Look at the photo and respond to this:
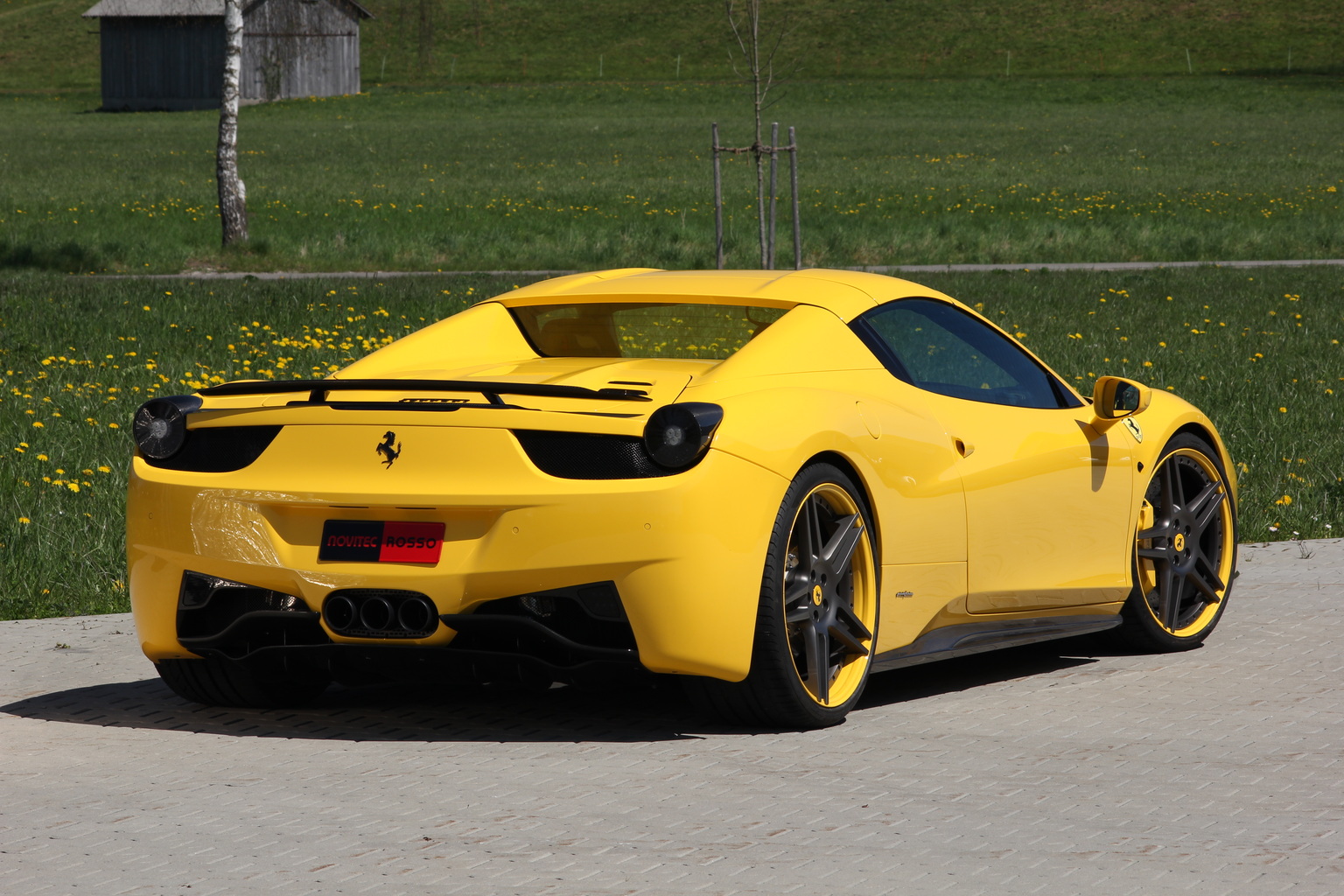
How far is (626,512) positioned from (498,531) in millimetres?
331

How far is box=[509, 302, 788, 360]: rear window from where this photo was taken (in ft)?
19.7

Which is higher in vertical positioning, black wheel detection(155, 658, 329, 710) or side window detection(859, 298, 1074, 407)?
side window detection(859, 298, 1074, 407)

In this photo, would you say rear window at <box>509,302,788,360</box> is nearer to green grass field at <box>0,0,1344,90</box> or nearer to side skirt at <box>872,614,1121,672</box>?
side skirt at <box>872,614,1121,672</box>

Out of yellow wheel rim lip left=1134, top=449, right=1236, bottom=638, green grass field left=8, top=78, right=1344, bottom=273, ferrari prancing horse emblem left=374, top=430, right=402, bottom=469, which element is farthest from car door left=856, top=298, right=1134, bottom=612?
green grass field left=8, top=78, right=1344, bottom=273

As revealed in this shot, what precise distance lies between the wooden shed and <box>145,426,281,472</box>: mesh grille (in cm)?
7631

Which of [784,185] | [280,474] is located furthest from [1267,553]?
[784,185]

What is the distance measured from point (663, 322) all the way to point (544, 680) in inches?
64.8

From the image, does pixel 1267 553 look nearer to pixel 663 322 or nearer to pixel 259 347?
pixel 663 322

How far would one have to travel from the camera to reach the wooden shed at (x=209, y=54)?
78750 mm

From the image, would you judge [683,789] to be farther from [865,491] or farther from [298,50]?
[298,50]

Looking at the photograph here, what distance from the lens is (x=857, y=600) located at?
17.1ft

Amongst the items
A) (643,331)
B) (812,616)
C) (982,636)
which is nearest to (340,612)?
(812,616)

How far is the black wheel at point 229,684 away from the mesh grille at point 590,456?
3.98 ft

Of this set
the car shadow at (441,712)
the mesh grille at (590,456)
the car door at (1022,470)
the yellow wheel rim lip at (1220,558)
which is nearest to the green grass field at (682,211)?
the car shadow at (441,712)
